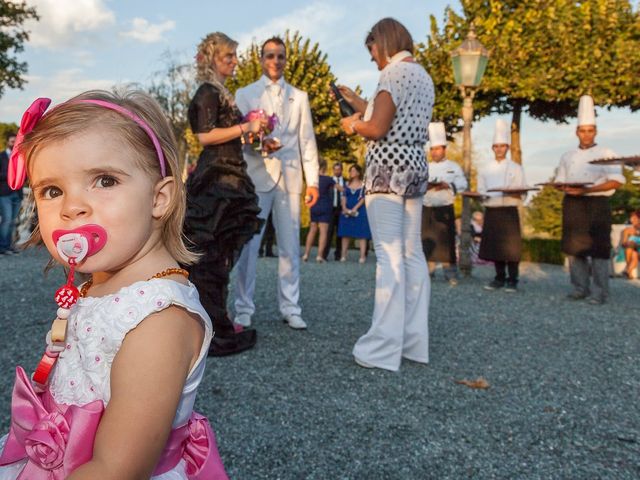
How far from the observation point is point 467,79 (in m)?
9.48

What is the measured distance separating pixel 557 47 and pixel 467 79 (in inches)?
286

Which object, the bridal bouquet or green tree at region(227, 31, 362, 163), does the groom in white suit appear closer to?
the bridal bouquet

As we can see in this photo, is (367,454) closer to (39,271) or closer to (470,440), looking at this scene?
(470,440)

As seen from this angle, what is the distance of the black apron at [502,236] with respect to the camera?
25.5 ft

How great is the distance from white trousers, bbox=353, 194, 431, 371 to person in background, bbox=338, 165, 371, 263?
23.8 ft

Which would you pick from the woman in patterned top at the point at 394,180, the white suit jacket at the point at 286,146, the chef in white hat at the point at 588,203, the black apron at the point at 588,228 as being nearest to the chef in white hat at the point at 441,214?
the chef in white hat at the point at 588,203

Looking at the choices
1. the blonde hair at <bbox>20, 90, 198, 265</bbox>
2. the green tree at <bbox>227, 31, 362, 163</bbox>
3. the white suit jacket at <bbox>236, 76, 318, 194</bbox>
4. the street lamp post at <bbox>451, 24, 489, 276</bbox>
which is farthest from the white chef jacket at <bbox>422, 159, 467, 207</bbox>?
the green tree at <bbox>227, 31, 362, 163</bbox>

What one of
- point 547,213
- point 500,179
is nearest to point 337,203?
point 500,179

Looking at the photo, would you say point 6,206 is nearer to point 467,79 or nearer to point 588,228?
point 467,79

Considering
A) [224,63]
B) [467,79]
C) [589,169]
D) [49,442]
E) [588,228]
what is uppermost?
[467,79]

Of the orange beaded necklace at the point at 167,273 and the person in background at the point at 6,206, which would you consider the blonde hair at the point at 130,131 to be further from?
the person in background at the point at 6,206

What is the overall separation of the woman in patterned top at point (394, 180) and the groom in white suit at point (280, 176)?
38.0 inches

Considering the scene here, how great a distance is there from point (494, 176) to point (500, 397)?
501 cm

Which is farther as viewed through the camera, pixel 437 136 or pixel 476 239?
pixel 476 239
